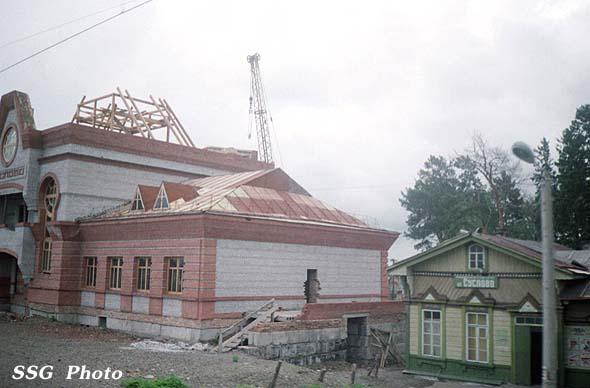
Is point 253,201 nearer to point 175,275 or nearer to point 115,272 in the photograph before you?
point 175,275

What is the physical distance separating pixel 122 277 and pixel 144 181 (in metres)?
8.29

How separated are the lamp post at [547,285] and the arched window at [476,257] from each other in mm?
12508

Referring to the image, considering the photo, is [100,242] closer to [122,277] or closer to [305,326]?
[122,277]

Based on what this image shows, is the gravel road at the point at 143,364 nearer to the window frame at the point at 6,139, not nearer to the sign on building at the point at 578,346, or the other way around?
the sign on building at the point at 578,346

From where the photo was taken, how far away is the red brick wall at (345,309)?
27.2 meters

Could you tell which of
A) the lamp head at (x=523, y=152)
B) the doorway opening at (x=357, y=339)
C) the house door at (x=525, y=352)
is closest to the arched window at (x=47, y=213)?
the doorway opening at (x=357, y=339)

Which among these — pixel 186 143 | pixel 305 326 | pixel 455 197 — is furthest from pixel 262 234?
pixel 455 197

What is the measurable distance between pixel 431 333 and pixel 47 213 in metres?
25.8

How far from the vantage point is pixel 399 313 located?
3250 cm

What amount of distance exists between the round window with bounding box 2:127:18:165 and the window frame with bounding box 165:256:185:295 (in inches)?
693

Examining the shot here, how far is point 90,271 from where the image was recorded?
34.7m

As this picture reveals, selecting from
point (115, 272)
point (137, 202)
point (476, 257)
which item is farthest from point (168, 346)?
point (476, 257)

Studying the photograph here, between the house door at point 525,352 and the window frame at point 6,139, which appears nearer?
the house door at point 525,352

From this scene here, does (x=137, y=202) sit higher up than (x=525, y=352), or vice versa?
(x=137, y=202)
